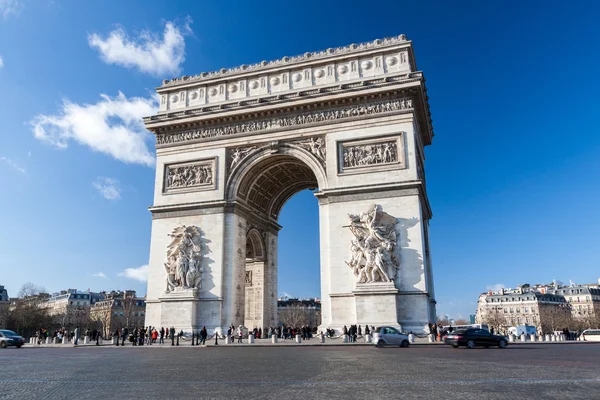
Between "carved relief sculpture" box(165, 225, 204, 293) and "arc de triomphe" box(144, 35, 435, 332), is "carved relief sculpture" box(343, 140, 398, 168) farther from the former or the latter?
"carved relief sculpture" box(165, 225, 204, 293)

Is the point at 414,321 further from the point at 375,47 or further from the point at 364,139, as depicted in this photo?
the point at 375,47

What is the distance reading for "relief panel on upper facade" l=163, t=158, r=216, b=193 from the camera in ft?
91.4

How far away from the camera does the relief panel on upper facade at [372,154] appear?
81.4 feet

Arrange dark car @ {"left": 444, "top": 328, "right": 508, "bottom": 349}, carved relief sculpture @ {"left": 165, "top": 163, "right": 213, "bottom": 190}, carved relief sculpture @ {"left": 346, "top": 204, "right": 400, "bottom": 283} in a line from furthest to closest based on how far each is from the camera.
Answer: carved relief sculpture @ {"left": 165, "top": 163, "right": 213, "bottom": 190} < carved relief sculpture @ {"left": 346, "top": 204, "right": 400, "bottom": 283} < dark car @ {"left": 444, "top": 328, "right": 508, "bottom": 349}

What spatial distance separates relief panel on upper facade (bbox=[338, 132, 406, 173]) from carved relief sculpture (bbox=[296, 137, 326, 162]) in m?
0.96

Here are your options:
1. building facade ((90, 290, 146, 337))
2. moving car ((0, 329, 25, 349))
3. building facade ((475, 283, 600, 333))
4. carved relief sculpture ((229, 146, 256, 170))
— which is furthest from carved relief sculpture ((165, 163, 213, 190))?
building facade ((475, 283, 600, 333))

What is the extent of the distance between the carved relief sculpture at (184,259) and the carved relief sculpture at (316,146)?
7450mm

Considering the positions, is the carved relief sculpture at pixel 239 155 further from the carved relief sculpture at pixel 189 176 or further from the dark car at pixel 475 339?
the dark car at pixel 475 339

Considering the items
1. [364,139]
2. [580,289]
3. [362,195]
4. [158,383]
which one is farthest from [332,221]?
[580,289]

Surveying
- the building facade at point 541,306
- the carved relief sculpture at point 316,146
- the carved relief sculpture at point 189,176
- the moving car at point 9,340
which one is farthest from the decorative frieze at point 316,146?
the building facade at point 541,306

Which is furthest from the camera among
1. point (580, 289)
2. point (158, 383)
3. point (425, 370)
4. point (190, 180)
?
point (580, 289)

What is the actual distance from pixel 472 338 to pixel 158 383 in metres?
14.5

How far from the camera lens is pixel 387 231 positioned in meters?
23.6

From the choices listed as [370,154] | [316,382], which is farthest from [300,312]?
[316,382]
